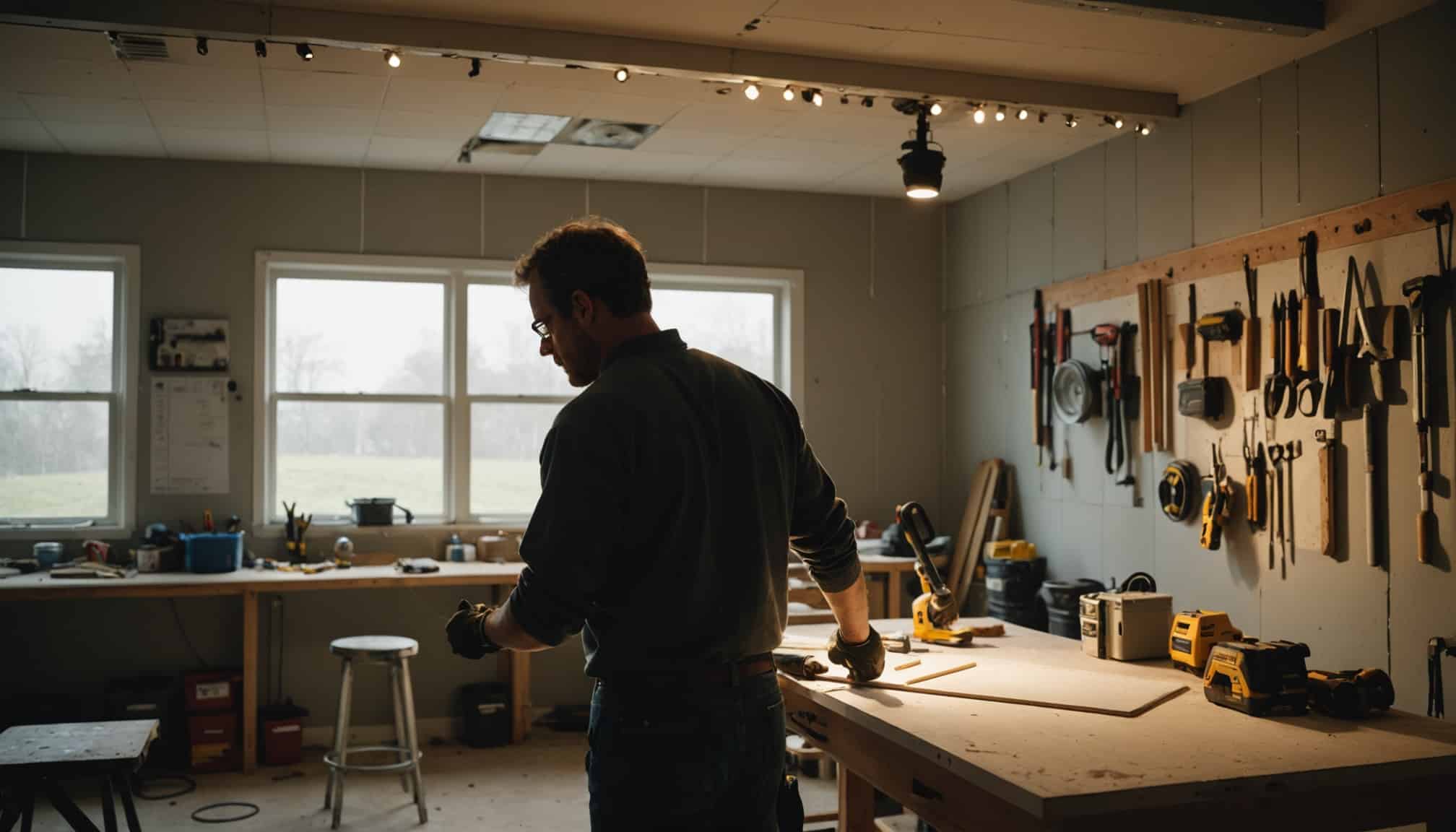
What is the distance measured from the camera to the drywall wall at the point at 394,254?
18.2ft

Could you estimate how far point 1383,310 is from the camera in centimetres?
382

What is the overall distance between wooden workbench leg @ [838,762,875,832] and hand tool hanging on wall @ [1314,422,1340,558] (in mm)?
2010

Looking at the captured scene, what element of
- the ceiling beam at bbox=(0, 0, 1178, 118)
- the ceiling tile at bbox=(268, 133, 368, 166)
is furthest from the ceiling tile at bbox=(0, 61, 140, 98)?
the ceiling tile at bbox=(268, 133, 368, 166)

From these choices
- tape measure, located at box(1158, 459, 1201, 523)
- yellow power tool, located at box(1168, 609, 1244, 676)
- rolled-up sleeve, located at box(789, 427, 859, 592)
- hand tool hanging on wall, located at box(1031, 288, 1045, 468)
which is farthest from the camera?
hand tool hanging on wall, located at box(1031, 288, 1045, 468)

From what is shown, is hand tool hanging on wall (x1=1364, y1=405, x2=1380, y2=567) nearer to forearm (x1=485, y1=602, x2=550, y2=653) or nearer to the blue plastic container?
forearm (x1=485, y1=602, x2=550, y2=653)

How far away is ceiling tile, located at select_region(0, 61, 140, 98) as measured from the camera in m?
4.27

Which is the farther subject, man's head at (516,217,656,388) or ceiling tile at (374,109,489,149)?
ceiling tile at (374,109,489,149)

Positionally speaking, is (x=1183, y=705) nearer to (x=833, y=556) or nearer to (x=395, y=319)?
(x=833, y=556)

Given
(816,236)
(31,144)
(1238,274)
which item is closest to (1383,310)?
(1238,274)

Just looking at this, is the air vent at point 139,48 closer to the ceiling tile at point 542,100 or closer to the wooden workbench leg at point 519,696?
the ceiling tile at point 542,100

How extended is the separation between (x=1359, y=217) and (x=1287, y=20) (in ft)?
2.37

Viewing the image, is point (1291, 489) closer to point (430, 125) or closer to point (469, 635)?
point (469, 635)

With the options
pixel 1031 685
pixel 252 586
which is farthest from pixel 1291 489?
pixel 252 586

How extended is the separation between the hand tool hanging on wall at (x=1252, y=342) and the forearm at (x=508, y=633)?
3.37 m
